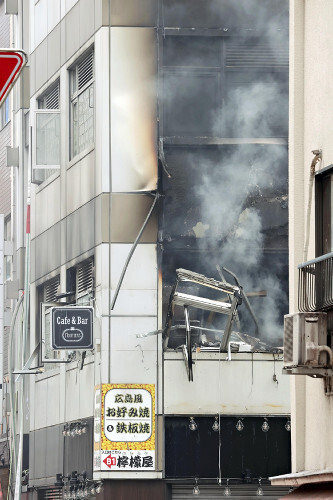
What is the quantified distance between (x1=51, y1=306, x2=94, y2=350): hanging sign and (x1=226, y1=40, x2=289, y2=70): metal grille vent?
643cm

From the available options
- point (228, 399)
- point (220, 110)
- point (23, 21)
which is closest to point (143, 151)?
point (220, 110)

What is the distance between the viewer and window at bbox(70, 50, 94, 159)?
32812mm

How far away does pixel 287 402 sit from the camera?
30.2 meters

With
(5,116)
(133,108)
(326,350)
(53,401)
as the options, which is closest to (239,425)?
(53,401)

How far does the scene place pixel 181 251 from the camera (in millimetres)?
30641

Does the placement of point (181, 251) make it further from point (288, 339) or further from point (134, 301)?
point (288, 339)

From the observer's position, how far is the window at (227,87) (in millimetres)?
31188

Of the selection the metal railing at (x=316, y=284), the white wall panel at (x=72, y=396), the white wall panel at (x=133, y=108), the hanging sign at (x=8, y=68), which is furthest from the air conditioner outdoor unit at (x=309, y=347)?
the white wall panel at (x=72, y=396)

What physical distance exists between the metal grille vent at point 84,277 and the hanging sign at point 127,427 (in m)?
3.04

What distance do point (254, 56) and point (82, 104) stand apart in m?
4.74

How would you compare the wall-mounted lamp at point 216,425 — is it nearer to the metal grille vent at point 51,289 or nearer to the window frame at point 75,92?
the metal grille vent at point 51,289

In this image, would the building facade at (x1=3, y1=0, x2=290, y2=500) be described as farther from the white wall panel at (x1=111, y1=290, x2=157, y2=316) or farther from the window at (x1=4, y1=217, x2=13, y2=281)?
the window at (x1=4, y1=217, x2=13, y2=281)

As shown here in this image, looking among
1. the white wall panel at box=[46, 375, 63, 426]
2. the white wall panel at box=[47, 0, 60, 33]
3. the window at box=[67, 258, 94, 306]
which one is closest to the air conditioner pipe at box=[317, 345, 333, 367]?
the window at box=[67, 258, 94, 306]

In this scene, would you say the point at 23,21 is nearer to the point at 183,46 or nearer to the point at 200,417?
the point at 183,46
